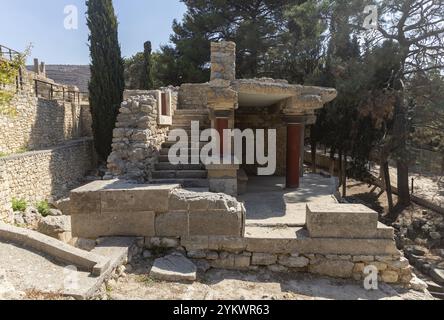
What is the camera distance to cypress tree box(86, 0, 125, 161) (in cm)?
1594

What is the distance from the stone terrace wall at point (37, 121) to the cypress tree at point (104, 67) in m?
2.03

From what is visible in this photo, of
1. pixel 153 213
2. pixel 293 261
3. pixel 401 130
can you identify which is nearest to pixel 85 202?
pixel 153 213

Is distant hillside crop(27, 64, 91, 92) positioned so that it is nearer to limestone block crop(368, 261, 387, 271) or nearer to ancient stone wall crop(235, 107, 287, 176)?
ancient stone wall crop(235, 107, 287, 176)

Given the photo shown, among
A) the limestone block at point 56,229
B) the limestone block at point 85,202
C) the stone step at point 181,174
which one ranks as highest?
the stone step at point 181,174

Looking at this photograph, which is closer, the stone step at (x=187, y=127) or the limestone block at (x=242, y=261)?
the limestone block at (x=242, y=261)

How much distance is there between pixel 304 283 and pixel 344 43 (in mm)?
12654

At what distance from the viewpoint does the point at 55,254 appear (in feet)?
12.2

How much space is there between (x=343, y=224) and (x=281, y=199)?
7.74ft

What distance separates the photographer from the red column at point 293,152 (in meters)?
7.62

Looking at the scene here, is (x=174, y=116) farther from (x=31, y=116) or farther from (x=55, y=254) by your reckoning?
(x=31, y=116)


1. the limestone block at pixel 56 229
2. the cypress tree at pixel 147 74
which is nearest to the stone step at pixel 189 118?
the limestone block at pixel 56 229

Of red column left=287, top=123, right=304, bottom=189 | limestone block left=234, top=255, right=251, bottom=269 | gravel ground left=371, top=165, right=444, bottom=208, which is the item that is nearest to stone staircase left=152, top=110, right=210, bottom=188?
limestone block left=234, top=255, right=251, bottom=269

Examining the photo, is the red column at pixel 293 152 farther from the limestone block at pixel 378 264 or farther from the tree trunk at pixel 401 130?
the tree trunk at pixel 401 130
